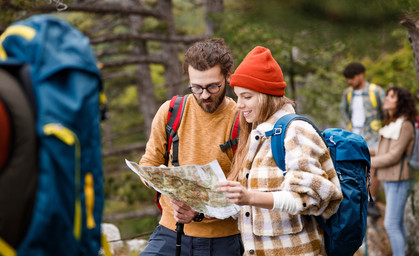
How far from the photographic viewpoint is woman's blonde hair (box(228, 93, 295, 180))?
241 cm

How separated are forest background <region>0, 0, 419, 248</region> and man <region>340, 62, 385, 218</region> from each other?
0.41 m

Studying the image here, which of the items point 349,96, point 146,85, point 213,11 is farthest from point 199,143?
point 146,85

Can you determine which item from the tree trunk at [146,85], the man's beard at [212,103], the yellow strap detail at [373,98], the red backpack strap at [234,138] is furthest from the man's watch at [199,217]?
the tree trunk at [146,85]

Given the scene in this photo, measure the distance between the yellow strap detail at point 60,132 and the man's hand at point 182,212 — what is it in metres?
1.35

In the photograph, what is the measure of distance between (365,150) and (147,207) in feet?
33.9

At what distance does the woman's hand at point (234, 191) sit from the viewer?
6.56 ft

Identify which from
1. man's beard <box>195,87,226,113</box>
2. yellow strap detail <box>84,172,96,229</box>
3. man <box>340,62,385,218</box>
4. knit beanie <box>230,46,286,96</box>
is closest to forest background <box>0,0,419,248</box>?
knit beanie <box>230,46,286,96</box>

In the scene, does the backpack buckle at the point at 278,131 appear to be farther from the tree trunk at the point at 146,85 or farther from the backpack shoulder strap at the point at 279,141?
the tree trunk at the point at 146,85

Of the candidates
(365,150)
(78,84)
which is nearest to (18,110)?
(78,84)

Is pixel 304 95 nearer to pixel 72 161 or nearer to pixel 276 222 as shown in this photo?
pixel 276 222

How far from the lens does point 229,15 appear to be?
6.77 metres

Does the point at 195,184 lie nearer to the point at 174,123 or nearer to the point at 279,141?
the point at 279,141

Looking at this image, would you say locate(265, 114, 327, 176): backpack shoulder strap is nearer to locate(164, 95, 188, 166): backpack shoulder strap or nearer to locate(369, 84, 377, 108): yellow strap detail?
locate(164, 95, 188, 166): backpack shoulder strap

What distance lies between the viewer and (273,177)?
2268 millimetres
